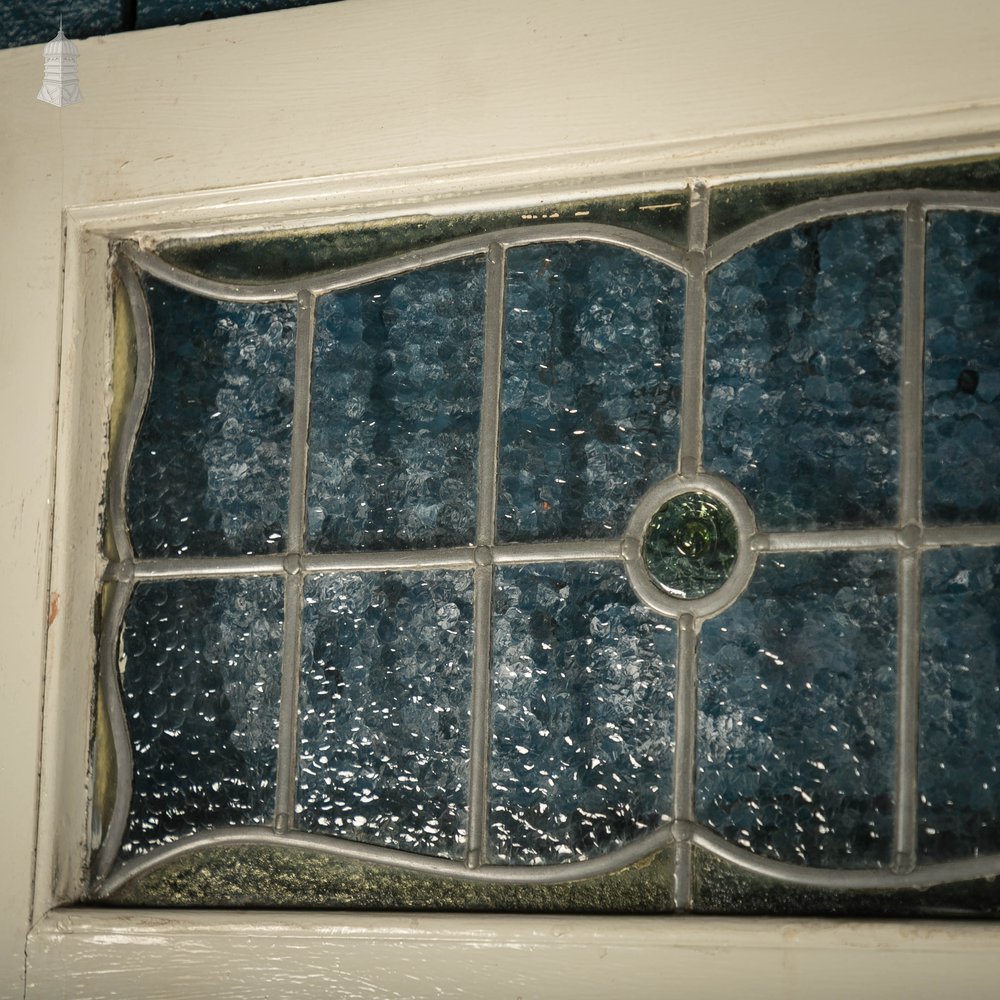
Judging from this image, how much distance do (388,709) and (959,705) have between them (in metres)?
0.48

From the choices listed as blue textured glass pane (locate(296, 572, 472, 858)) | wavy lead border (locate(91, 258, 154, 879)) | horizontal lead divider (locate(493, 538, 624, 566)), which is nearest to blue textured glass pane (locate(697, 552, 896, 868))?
horizontal lead divider (locate(493, 538, 624, 566))

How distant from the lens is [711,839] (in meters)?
1.18

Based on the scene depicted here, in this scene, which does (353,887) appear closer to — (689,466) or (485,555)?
(485,555)

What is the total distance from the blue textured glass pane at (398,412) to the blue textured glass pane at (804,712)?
10.4 inches

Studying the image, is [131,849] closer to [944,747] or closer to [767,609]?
[767,609]

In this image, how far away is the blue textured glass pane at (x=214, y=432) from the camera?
1347 mm

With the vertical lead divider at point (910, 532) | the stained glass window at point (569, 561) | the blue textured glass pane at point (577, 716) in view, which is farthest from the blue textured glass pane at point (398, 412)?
the vertical lead divider at point (910, 532)

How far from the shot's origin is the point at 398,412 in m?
1.32

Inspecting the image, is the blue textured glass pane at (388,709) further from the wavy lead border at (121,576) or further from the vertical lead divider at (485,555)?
the wavy lead border at (121,576)

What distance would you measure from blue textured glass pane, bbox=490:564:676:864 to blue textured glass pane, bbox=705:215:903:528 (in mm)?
153

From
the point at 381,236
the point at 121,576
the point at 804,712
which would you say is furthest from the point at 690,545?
the point at 121,576

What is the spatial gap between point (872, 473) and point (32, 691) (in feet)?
2.52

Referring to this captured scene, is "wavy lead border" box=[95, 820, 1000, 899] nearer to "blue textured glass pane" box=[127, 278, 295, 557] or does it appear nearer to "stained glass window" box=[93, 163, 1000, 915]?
"stained glass window" box=[93, 163, 1000, 915]

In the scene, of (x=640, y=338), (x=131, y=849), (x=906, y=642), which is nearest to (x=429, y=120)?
(x=640, y=338)
